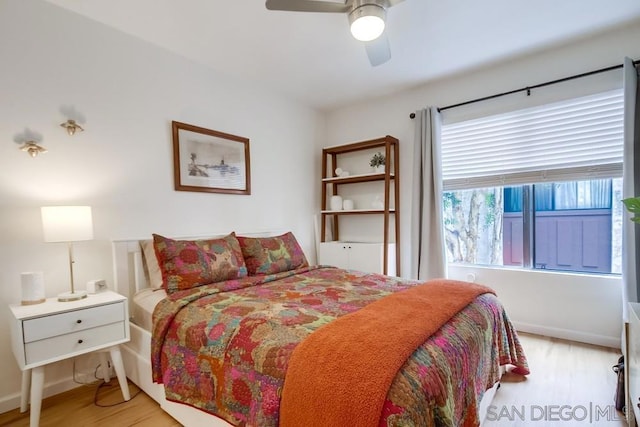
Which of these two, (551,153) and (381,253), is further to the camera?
(381,253)

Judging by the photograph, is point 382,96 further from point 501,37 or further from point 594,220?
point 594,220

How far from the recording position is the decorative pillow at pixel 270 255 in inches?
99.9

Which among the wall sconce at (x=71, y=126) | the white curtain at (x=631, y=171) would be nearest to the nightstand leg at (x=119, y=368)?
the wall sconce at (x=71, y=126)

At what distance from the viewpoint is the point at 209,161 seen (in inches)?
113

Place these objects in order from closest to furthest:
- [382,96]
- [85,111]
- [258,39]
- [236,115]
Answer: [85,111], [258,39], [236,115], [382,96]

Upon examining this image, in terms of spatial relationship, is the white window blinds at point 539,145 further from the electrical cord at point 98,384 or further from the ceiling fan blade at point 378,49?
the electrical cord at point 98,384

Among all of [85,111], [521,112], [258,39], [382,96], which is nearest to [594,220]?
[521,112]

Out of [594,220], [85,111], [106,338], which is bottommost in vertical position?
[106,338]

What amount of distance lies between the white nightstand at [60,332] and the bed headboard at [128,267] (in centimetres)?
25

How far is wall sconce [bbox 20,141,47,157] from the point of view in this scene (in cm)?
191

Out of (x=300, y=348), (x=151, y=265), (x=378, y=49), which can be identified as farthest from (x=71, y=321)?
(x=378, y=49)

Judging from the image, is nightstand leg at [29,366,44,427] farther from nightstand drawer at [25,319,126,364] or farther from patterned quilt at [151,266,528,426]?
patterned quilt at [151,266,528,426]

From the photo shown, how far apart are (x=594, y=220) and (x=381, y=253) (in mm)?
1878

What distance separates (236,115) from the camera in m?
3.14
